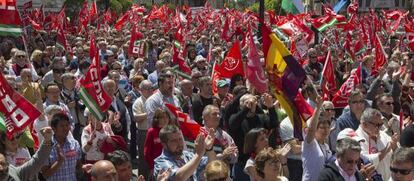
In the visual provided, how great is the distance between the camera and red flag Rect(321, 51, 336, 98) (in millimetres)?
9836

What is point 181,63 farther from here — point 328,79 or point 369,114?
point 369,114

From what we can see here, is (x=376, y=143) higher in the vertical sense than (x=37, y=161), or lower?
lower

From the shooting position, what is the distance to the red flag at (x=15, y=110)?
6383mm

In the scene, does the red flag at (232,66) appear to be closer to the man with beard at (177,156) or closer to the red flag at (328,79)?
the red flag at (328,79)

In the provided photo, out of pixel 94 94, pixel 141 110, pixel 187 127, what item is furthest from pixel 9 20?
pixel 141 110

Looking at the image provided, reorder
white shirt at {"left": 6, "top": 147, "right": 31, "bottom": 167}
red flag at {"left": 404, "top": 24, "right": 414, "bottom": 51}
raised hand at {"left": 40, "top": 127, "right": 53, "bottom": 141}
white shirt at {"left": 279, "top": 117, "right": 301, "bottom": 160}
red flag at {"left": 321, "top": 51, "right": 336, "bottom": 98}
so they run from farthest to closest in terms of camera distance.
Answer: red flag at {"left": 404, "top": 24, "right": 414, "bottom": 51} → red flag at {"left": 321, "top": 51, "right": 336, "bottom": 98} → white shirt at {"left": 279, "top": 117, "right": 301, "bottom": 160} → white shirt at {"left": 6, "top": 147, "right": 31, "bottom": 167} → raised hand at {"left": 40, "top": 127, "right": 53, "bottom": 141}

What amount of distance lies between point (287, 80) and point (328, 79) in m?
3.21

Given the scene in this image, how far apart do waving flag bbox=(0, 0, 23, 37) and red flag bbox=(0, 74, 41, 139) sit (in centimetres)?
66

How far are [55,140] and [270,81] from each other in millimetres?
2421

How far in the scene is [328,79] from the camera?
1057 cm

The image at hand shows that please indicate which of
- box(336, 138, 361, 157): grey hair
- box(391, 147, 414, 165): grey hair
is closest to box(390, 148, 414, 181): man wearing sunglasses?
box(391, 147, 414, 165): grey hair

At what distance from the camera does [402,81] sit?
37.8 ft

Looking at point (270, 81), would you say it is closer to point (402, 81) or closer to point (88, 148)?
point (88, 148)

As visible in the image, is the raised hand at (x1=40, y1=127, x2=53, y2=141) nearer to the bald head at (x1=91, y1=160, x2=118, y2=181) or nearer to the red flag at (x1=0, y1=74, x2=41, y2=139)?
the red flag at (x1=0, y1=74, x2=41, y2=139)
